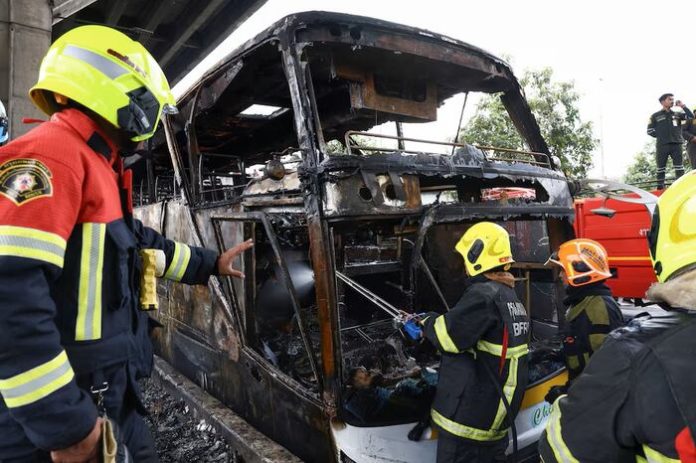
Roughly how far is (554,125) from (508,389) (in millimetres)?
14117

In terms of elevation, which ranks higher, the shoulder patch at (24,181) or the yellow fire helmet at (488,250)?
the shoulder patch at (24,181)

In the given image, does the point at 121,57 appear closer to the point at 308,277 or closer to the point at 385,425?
the point at 385,425

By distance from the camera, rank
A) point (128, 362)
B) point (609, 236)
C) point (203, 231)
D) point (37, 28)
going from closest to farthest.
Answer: point (128, 362), point (203, 231), point (37, 28), point (609, 236)

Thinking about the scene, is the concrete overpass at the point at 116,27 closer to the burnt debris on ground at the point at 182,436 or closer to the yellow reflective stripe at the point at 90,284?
the burnt debris on ground at the point at 182,436

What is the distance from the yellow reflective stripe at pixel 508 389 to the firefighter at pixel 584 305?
0.49 metres

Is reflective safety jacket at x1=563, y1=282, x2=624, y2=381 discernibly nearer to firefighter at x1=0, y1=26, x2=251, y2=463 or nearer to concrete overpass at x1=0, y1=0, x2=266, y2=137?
firefighter at x1=0, y1=26, x2=251, y2=463

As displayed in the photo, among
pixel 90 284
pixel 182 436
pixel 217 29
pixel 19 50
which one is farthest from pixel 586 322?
pixel 217 29

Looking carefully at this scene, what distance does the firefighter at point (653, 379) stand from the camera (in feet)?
3.12

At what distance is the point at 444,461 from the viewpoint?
2.32 metres

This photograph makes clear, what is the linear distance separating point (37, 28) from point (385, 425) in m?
5.97

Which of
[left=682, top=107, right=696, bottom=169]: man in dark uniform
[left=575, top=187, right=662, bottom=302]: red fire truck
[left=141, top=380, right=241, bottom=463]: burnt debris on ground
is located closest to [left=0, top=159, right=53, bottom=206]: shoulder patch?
[left=141, top=380, right=241, bottom=463]: burnt debris on ground

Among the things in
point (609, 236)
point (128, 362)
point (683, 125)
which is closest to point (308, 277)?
point (128, 362)

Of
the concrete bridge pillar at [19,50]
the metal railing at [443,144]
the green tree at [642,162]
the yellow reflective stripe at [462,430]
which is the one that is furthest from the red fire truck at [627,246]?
the green tree at [642,162]

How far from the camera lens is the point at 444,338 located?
2359mm
